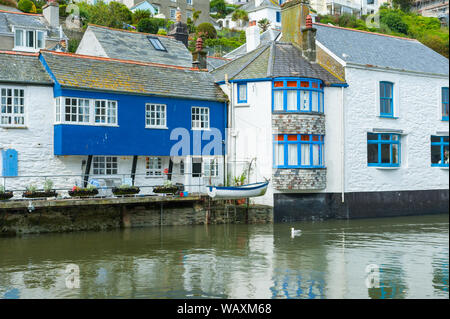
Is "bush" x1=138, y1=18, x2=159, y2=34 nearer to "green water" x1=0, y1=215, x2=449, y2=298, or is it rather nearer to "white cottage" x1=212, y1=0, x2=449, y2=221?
"white cottage" x1=212, y1=0, x2=449, y2=221

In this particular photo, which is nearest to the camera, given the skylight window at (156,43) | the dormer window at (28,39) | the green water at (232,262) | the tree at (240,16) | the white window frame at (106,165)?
the green water at (232,262)

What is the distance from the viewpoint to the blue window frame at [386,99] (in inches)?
1138

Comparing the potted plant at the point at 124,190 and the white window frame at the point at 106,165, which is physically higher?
the white window frame at the point at 106,165

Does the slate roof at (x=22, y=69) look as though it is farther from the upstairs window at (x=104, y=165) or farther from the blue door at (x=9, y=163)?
the upstairs window at (x=104, y=165)

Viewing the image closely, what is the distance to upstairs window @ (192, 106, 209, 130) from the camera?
2655cm

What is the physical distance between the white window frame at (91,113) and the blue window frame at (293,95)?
7.34 metres

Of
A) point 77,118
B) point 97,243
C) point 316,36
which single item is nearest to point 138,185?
point 77,118

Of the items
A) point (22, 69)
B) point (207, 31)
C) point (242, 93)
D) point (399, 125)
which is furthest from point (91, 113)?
point (207, 31)

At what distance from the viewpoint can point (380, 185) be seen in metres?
28.3

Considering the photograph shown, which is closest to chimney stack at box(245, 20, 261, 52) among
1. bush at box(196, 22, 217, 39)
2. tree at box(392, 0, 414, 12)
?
bush at box(196, 22, 217, 39)

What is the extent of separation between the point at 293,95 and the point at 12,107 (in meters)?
12.3

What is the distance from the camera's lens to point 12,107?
869 inches

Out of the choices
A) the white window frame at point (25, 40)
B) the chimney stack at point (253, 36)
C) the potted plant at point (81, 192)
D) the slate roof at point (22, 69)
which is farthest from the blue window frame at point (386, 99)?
the white window frame at point (25, 40)

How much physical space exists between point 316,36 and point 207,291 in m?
Answer: 19.8
